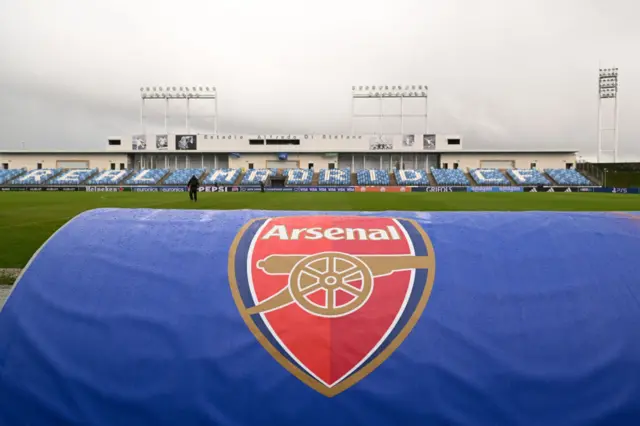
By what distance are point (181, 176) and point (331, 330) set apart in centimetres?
5103

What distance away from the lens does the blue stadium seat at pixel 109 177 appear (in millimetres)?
47000

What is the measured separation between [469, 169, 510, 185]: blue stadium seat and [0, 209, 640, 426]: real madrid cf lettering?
160 feet

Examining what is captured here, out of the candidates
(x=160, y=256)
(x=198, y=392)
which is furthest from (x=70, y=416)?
(x=160, y=256)

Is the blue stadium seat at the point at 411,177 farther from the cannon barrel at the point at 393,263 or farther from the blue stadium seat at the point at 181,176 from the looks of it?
the cannon barrel at the point at 393,263

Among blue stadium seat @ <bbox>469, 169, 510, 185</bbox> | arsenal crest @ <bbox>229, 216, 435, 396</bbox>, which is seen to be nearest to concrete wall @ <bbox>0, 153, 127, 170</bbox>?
blue stadium seat @ <bbox>469, 169, 510, 185</bbox>

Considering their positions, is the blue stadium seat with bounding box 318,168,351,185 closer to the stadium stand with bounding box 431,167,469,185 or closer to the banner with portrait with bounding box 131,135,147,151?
the stadium stand with bounding box 431,167,469,185

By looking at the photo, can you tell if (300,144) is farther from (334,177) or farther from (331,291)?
(331,291)

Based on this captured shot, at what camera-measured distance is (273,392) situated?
5.16 feet

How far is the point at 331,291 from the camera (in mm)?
1812

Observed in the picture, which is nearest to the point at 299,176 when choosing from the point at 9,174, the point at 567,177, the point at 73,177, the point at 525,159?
the point at 73,177

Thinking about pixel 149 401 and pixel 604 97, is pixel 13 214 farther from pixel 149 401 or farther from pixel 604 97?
pixel 604 97

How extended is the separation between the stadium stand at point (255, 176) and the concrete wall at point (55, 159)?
20.3 meters

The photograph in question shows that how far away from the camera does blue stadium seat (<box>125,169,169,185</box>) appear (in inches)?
1890

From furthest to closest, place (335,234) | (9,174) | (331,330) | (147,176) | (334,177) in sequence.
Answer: (9,174) → (147,176) → (334,177) → (335,234) → (331,330)
